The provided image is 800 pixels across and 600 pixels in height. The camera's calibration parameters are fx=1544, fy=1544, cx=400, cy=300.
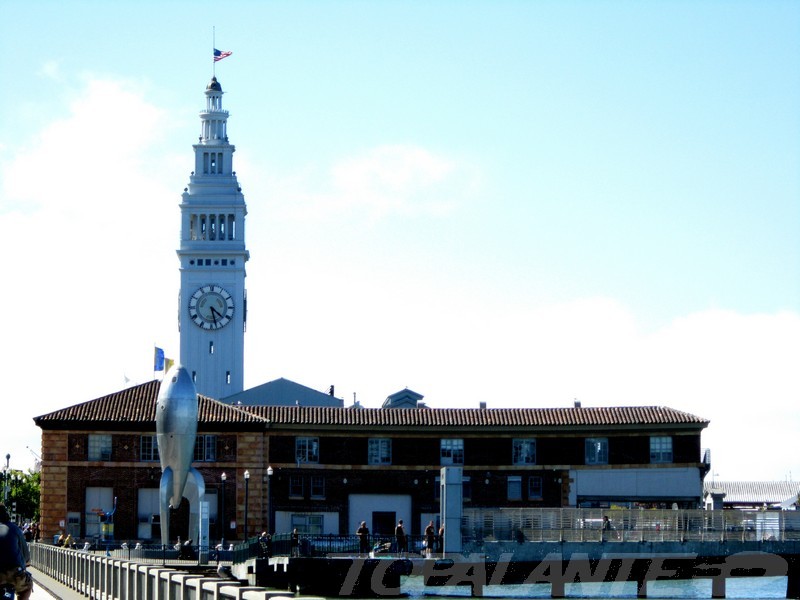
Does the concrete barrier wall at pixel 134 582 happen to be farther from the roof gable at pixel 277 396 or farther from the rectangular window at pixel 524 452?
the roof gable at pixel 277 396

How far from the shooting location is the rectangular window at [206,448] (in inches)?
3226

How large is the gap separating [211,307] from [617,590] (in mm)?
70492

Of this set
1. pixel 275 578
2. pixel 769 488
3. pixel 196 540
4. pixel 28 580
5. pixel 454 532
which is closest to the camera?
pixel 28 580

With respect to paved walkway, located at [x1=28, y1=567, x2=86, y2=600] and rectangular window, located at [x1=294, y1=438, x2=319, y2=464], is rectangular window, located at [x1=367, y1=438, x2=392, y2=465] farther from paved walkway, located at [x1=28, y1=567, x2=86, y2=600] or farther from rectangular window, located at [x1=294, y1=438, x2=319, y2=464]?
paved walkway, located at [x1=28, y1=567, x2=86, y2=600]

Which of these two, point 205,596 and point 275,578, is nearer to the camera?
point 205,596

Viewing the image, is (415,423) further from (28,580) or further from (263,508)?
(28,580)

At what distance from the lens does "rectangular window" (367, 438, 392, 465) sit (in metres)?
83.2

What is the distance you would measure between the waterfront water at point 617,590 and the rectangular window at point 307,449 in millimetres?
16943

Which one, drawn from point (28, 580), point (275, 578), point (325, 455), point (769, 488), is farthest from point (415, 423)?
point (769, 488)

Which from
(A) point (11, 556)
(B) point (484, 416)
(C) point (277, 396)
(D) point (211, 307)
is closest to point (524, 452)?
(B) point (484, 416)

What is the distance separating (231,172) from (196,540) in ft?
209

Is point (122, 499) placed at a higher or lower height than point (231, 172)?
lower

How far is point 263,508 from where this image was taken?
81625 mm

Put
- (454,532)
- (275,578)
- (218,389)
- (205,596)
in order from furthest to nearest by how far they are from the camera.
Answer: (218,389), (454,532), (275,578), (205,596)
